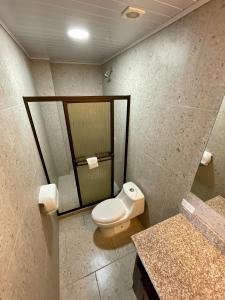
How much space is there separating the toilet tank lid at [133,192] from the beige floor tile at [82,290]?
0.94m

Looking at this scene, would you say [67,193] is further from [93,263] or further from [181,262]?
[181,262]

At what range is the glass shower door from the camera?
5.00 feet

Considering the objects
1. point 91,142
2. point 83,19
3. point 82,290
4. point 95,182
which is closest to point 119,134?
point 91,142

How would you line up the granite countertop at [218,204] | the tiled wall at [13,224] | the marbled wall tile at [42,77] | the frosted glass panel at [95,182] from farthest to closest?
the marbled wall tile at [42,77] < the frosted glass panel at [95,182] < the granite countertop at [218,204] < the tiled wall at [13,224]

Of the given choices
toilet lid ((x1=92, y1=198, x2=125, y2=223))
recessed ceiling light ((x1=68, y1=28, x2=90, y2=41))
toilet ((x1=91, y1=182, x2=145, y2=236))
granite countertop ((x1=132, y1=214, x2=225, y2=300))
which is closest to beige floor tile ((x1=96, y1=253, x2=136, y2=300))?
toilet ((x1=91, y1=182, x2=145, y2=236))

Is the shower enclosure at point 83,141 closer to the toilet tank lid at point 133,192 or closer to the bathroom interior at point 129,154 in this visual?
the bathroom interior at point 129,154

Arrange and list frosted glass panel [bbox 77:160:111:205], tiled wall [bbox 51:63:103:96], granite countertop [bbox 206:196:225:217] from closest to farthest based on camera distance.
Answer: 1. granite countertop [bbox 206:196:225:217]
2. frosted glass panel [bbox 77:160:111:205]
3. tiled wall [bbox 51:63:103:96]

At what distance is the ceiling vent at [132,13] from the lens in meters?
0.84

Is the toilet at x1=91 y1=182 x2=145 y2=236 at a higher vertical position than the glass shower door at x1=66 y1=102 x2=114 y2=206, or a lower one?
lower

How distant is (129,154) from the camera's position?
1.91m

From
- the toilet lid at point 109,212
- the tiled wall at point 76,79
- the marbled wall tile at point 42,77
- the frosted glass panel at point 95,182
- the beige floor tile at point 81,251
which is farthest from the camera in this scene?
the tiled wall at point 76,79

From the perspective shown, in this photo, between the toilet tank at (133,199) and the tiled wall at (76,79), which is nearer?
the toilet tank at (133,199)

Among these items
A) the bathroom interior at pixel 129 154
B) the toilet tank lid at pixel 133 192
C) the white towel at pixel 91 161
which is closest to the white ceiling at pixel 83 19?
the bathroom interior at pixel 129 154

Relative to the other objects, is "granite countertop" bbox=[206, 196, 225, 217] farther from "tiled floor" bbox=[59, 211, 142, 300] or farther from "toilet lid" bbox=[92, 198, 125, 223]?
"tiled floor" bbox=[59, 211, 142, 300]
